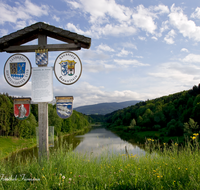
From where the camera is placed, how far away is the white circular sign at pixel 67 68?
17.2 ft

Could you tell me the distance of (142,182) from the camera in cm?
332

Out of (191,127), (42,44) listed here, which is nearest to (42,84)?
(42,44)

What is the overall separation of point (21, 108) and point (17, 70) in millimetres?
→ 1285

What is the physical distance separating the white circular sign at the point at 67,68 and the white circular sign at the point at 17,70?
989 millimetres

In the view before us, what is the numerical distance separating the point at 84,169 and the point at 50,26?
14.7ft

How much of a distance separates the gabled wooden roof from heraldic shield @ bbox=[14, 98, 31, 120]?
1.95 meters

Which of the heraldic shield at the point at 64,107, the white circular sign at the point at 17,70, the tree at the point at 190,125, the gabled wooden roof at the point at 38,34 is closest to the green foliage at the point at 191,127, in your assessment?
the tree at the point at 190,125

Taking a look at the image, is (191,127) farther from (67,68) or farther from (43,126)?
(43,126)

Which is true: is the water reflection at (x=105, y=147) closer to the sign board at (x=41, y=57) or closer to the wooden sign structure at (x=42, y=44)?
the wooden sign structure at (x=42, y=44)

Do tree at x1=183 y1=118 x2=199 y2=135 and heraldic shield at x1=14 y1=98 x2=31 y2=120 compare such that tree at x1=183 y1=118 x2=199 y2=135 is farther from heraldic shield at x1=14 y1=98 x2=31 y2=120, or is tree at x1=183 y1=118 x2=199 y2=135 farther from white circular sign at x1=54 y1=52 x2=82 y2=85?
heraldic shield at x1=14 y1=98 x2=31 y2=120

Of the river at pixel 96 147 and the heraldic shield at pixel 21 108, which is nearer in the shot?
the heraldic shield at pixel 21 108

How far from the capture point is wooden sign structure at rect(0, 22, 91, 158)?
520 cm

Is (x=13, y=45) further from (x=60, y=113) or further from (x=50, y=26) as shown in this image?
(x=60, y=113)

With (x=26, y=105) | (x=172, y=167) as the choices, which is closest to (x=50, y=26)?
(x=26, y=105)
